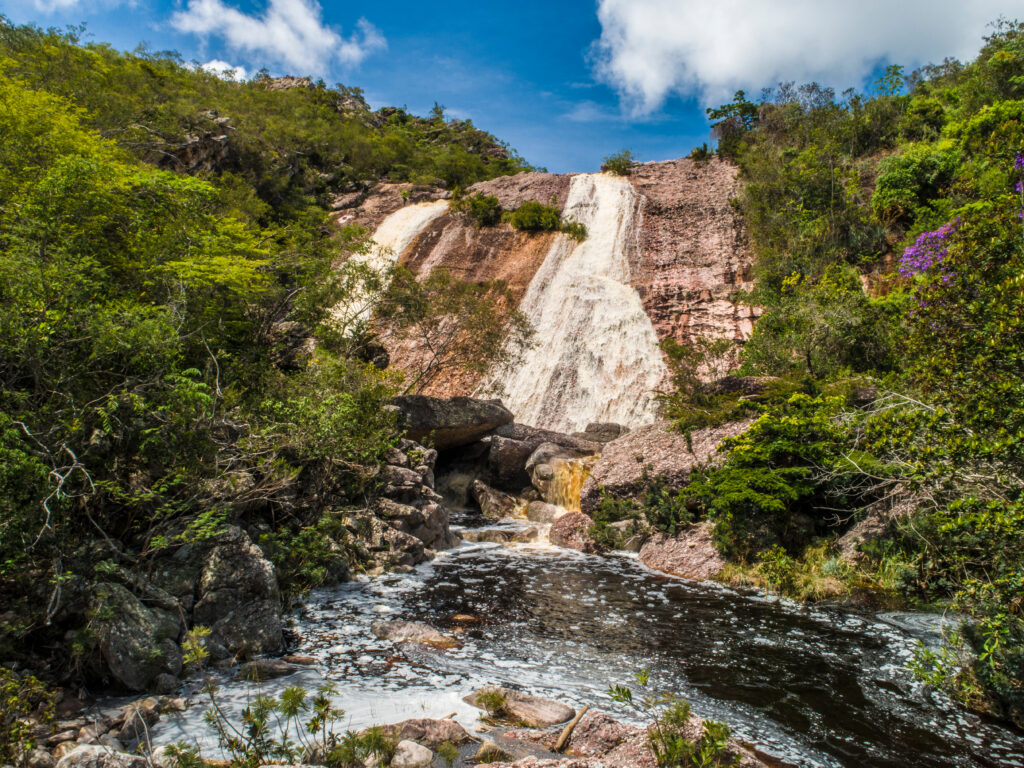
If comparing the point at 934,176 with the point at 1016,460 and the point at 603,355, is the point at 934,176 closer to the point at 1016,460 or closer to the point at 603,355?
the point at 603,355

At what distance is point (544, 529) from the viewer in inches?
543

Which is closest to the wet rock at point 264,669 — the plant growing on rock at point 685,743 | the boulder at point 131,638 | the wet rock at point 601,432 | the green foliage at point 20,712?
the boulder at point 131,638

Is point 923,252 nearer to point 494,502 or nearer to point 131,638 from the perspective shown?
point 494,502

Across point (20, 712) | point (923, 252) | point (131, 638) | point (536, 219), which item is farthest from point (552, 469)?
point (536, 219)

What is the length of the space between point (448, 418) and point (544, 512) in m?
4.10

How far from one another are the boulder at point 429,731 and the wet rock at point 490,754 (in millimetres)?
236

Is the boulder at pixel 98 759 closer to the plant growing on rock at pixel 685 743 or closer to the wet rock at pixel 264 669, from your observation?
the wet rock at pixel 264 669

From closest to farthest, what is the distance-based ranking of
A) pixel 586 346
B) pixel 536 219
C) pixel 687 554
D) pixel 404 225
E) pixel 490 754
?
1. pixel 490 754
2. pixel 687 554
3. pixel 586 346
4. pixel 536 219
5. pixel 404 225

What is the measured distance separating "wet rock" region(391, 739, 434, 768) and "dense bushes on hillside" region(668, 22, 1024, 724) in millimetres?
4619

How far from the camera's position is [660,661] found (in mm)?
6375

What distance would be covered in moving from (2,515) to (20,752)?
6.97ft

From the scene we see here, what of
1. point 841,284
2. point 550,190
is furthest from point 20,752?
point 550,190

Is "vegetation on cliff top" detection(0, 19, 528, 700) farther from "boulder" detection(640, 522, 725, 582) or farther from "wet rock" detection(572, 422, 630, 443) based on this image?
"boulder" detection(640, 522, 725, 582)

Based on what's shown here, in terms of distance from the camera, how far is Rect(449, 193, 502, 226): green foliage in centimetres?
3183
